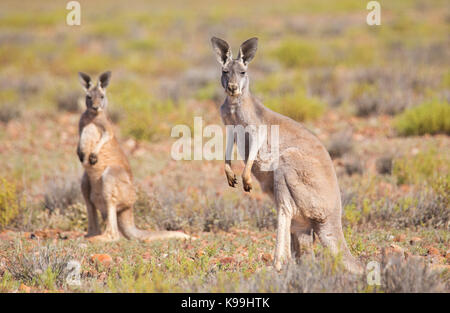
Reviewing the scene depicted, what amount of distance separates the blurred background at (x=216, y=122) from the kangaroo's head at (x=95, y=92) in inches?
52.5

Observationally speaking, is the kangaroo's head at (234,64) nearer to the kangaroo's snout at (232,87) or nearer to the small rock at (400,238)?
the kangaroo's snout at (232,87)

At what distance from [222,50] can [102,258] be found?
2.33 meters

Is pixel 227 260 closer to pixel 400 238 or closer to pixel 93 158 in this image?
→ pixel 400 238

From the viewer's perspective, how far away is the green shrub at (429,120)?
9.36 m

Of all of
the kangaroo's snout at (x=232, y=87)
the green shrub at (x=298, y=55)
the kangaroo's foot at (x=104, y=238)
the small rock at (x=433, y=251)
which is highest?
the green shrub at (x=298, y=55)

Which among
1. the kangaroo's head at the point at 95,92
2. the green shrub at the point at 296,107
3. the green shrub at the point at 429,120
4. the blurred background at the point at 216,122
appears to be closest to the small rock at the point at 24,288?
the blurred background at the point at 216,122

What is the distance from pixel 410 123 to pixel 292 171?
6.32 m

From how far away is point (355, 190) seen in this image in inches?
261

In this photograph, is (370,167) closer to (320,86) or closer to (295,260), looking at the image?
(295,260)

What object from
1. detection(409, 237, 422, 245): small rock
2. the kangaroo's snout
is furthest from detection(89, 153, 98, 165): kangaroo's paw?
detection(409, 237, 422, 245): small rock

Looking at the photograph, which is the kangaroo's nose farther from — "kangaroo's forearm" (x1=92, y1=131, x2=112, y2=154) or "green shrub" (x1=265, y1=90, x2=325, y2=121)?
"green shrub" (x1=265, y1=90, x2=325, y2=121)

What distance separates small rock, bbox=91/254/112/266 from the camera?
15.7 ft
